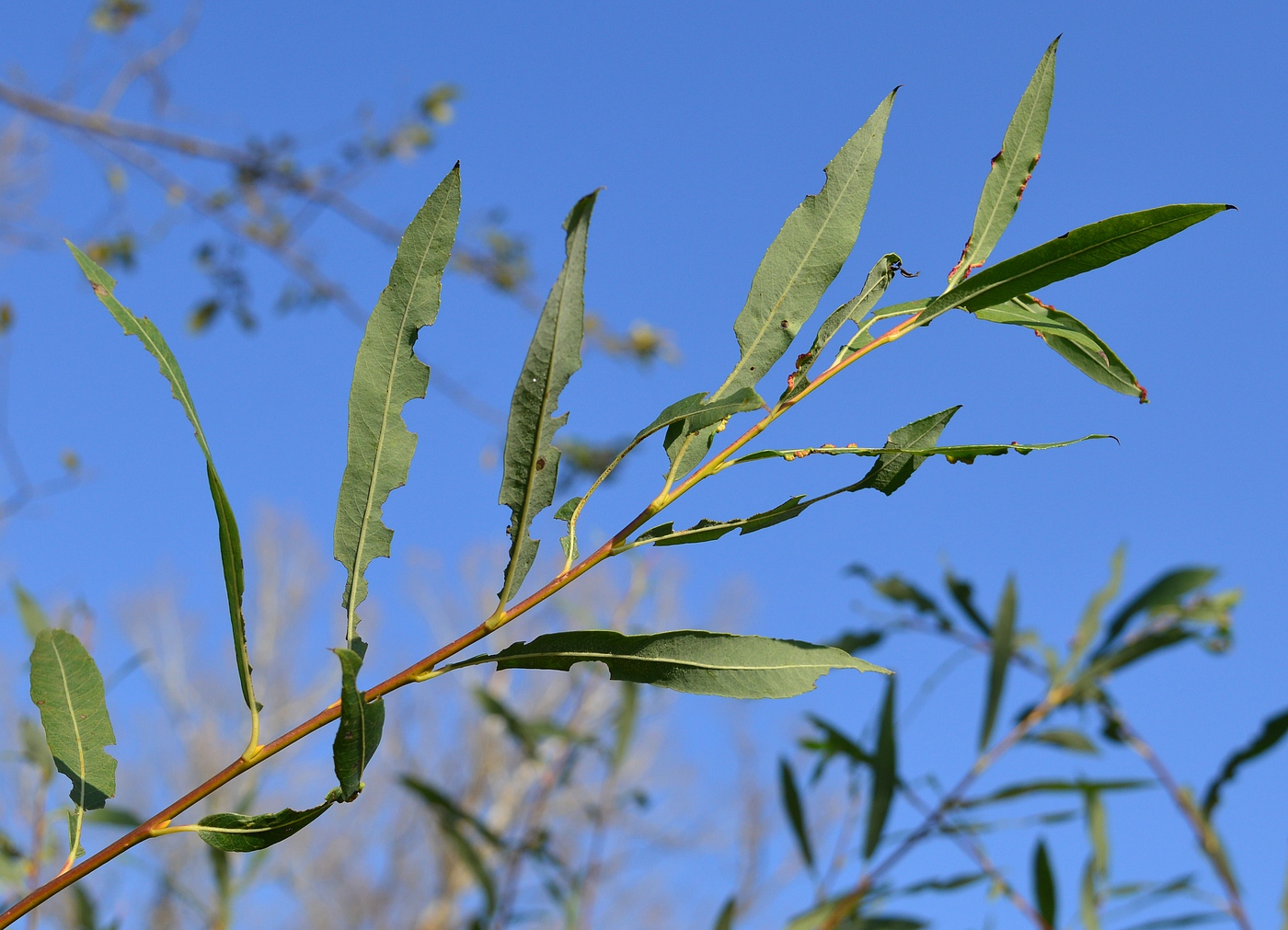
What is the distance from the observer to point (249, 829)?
0.50 m

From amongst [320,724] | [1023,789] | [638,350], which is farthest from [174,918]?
[320,724]

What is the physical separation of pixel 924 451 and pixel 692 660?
173mm

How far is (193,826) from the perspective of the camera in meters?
0.50

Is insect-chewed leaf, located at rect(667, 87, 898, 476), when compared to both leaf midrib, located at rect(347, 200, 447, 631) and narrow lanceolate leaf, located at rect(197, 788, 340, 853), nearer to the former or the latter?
leaf midrib, located at rect(347, 200, 447, 631)

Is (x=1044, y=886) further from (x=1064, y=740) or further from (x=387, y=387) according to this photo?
(x=387, y=387)

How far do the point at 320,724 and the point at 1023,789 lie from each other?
1.41 meters

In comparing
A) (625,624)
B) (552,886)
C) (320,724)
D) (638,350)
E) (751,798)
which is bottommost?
(320,724)

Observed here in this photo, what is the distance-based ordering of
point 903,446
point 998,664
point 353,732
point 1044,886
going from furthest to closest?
point 998,664, point 1044,886, point 903,446, point 353,732

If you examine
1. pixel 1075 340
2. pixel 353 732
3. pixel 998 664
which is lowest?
pixel 353 732

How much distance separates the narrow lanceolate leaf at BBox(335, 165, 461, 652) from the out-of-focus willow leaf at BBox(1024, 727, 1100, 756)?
1.50m

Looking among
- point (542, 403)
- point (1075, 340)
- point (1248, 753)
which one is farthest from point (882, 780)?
point (542, 403)

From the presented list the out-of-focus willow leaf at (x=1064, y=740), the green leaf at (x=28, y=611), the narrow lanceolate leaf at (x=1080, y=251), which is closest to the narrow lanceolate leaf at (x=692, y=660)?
the narrow lanceolate leaf at (x=1080, y=251)

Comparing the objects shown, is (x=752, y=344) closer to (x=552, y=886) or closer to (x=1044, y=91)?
(x=1044, y=91)

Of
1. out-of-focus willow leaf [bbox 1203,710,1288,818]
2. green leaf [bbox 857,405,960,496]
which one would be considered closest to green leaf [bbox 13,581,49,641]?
green leaf [bbox 857,405,960,496]
